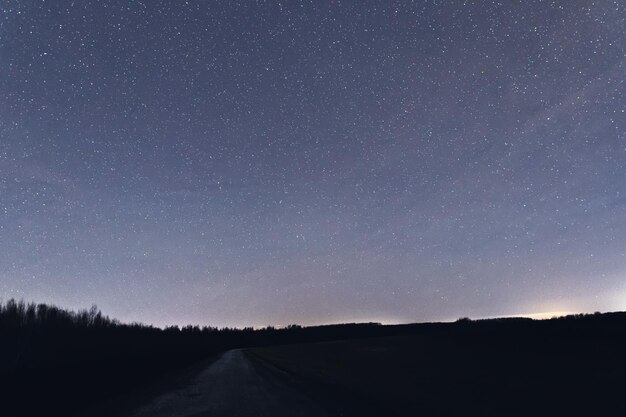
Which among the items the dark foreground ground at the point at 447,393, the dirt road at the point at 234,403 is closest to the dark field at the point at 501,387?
the dark foreground ground at the point at 447,393

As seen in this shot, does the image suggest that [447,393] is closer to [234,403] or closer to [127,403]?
[234,403]

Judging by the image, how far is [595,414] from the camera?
53.0 feet

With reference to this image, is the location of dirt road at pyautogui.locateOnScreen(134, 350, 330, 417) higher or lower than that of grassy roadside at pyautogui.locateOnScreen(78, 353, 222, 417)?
lower

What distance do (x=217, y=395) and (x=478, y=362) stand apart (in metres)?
24.7

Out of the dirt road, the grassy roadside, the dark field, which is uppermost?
the grassy roadside

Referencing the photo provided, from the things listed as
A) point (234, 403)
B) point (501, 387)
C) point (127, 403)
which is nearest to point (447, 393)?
point (501, 387)

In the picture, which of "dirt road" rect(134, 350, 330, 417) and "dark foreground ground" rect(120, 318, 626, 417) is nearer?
"dirt road" rect(134, 350, 330, 417)

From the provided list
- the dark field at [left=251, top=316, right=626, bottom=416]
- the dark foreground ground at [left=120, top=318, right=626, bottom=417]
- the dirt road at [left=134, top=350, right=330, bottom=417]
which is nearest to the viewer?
the dirt road at [left=134, top=350, right=330, bottom=417]

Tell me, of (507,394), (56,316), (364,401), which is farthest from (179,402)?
(56,316)

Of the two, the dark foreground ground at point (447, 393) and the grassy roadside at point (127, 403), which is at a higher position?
the grassy roadside at point (127, 403)

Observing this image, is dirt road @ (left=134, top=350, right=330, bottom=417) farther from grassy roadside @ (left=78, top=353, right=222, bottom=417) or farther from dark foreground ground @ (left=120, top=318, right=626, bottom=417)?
grassy roadside @ (left=78, top=353, right=222, bottom=417)

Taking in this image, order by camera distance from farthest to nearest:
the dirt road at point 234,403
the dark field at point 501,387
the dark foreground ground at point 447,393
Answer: the dark field at point 501,387, the dark foreground ground at point 447,393, the dirt road at point 234,403

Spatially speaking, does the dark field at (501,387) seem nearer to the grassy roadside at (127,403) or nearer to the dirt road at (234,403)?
the dirt road at (234,403)

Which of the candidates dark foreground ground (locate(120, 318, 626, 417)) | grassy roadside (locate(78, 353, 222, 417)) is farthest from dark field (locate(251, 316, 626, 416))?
grassy roadside (locate(78, 353, 222, 417))
